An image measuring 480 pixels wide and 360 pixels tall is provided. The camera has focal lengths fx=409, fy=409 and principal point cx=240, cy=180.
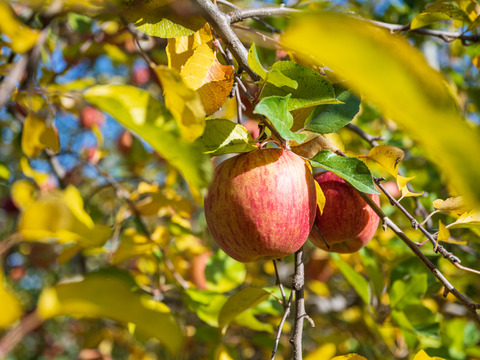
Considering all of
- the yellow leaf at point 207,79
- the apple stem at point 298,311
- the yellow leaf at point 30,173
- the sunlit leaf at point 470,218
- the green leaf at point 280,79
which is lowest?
the yellow leaf at point 30,173

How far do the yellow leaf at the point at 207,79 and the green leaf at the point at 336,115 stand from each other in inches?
6.3

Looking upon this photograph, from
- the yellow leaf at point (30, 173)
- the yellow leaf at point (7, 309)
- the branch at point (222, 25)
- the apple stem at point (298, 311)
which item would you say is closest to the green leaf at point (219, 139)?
the branch at point (222, 25)

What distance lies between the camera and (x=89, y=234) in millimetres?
387

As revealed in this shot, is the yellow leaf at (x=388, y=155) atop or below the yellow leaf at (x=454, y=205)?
atop

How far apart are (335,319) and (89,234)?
161 cm

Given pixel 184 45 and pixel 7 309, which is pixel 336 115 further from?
pixel 7 309

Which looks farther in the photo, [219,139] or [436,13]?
[436,13]

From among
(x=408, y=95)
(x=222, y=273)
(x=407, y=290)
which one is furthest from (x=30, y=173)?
(x=408, y=95)

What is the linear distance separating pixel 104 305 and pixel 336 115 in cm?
50

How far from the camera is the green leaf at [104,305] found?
0.35 meters

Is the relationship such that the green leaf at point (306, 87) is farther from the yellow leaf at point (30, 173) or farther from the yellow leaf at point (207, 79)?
the yellow leaf at point (30, 173)

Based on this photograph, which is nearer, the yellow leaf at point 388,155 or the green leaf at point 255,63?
the green leaf at point 255,63

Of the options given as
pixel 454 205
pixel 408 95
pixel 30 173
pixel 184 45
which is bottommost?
pixel 30 173

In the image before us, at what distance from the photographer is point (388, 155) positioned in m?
0.71
